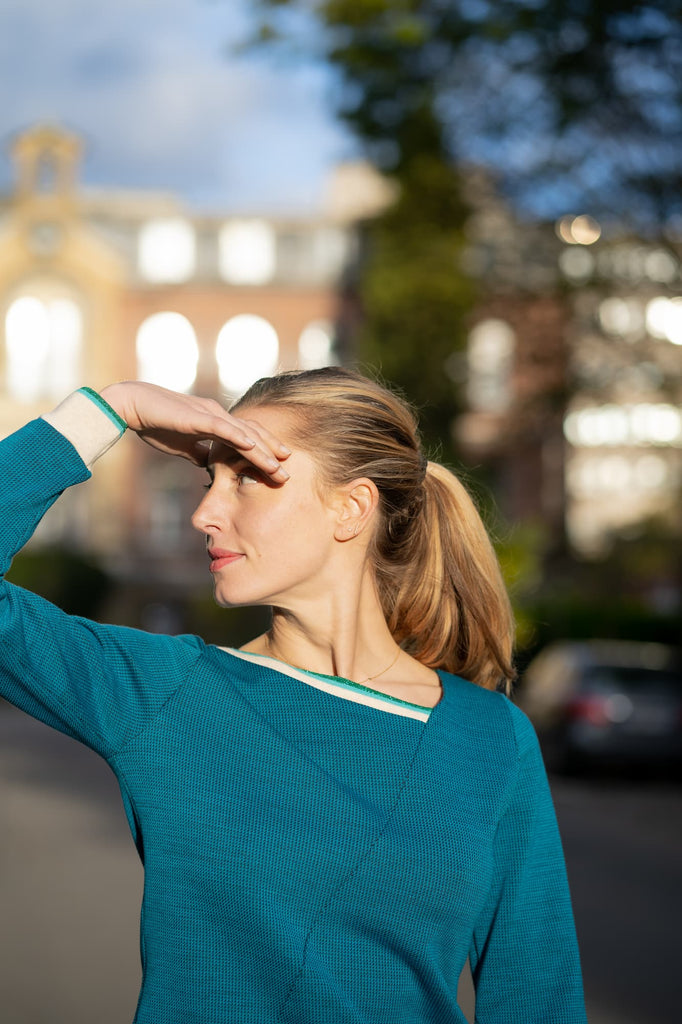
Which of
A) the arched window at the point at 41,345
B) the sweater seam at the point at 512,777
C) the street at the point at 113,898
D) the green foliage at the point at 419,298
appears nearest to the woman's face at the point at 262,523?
the sweater seam at the point at 512,777

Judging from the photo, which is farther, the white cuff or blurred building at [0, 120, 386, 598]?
blurred building at [0, 120, 386, 598]

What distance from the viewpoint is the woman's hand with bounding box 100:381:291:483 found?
216 cm

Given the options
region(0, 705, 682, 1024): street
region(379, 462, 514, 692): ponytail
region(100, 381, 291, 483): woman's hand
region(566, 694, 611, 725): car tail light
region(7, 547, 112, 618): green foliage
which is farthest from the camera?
region(7, 547, 112, 618): green foliage

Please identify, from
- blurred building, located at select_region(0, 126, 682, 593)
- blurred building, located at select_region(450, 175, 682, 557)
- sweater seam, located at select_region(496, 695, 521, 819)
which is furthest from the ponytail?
blurred building, located at select_region(0, 126, 682, 593)

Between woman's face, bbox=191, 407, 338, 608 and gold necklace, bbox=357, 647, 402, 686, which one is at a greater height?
woman's face, bbox=191, 407, 338, 608

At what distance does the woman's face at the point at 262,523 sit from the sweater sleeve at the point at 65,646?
0.71 ft

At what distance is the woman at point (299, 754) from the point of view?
1979 millimetres

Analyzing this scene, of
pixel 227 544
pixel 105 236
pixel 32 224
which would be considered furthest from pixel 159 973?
pixel 105 236

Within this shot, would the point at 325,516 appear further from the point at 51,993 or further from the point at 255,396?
the point at 51,993

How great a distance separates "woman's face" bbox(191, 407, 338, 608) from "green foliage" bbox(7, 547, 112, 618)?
93.4 ft

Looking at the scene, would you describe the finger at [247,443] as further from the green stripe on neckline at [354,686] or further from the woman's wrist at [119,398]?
the green stripe on neckline at [354,686]

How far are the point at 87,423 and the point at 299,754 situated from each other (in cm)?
68

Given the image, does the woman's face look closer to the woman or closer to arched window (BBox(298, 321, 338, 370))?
the woman

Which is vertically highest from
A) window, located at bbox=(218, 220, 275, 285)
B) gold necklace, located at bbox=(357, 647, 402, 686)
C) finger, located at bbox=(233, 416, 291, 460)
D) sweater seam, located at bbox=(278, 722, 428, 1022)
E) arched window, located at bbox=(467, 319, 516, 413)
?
window, located at bbox=(218, 220, 275, 285)
